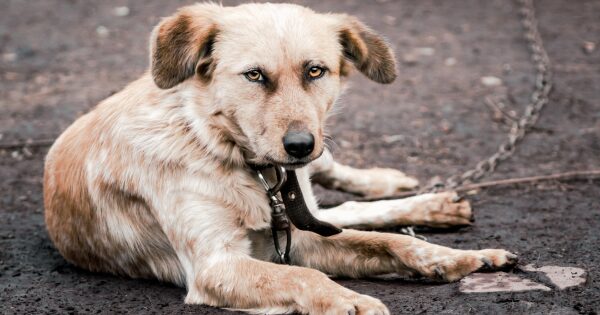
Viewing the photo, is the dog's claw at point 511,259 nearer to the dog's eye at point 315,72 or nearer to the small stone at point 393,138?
the dog's eye at point 315,72

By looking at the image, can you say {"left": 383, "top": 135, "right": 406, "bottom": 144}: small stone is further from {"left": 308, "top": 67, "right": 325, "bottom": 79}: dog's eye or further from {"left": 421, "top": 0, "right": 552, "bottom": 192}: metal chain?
{"left": 308, "top": 67, "right": 325, "bottom": 79}: dog's eye

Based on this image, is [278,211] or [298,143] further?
[278,211]

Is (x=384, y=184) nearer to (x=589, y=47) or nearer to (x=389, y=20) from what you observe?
(x=589, y=47)

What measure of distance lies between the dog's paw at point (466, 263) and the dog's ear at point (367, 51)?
43.9 inches

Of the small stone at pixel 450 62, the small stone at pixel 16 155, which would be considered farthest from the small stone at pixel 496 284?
the small stone at pixel 450 62

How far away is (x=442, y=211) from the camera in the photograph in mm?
4883

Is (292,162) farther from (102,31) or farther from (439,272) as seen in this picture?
(102,31)

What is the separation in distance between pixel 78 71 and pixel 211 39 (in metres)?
5.32

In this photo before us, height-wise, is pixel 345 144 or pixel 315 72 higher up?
pixel 315 72

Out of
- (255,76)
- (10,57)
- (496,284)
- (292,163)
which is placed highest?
(255,76)

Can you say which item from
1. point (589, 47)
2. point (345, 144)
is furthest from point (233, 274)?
point (589, 47)

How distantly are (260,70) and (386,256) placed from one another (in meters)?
1.14

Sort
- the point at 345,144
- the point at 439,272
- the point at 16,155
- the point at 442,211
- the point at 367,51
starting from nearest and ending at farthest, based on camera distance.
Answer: the point at 439,272
the point at 367,51
the point at 442,211
the point at 16,155
the point at 345,144

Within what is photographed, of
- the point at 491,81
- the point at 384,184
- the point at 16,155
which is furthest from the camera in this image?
the point at 491,81
